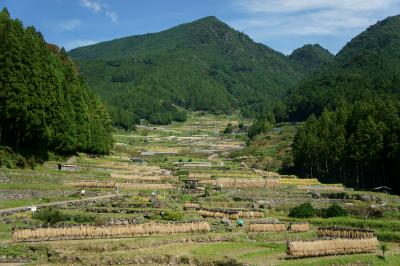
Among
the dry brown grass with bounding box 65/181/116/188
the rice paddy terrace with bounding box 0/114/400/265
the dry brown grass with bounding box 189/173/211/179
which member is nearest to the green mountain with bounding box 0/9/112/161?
the rice paddy terrace with bounding box 0/114/400/265

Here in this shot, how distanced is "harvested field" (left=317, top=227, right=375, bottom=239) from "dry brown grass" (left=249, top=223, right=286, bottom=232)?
2346 millimetres

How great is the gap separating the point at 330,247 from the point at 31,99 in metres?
33.5

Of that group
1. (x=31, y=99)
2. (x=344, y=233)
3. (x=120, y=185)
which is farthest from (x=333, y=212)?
(x=31, y=99)

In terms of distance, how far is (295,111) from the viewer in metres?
184

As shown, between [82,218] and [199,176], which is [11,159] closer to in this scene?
[82,218]

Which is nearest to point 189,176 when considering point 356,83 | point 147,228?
point 147,228

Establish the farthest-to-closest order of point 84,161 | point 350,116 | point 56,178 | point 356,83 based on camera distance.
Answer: point 356,83
point 350,116
point 84,161
point 56,178

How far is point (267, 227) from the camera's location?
3397 cm

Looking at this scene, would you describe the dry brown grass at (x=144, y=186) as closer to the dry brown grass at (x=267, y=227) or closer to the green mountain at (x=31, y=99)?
the green mountain at (x=31, y=99)

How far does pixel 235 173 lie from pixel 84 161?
65.6 ft

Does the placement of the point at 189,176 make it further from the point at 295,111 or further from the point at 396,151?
the point at 295,111

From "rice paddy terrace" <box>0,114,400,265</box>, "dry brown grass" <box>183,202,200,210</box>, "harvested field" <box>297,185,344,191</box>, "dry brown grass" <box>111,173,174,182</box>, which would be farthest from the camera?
"harvested field" <box>297,185,344,191</box>

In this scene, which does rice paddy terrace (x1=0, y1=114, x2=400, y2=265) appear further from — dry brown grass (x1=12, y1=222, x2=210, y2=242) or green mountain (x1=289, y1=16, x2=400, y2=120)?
green mountain (x1=289, y1=16, x2=400, y2=120)

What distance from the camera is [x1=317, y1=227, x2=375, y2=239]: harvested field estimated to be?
3162 centimetres
